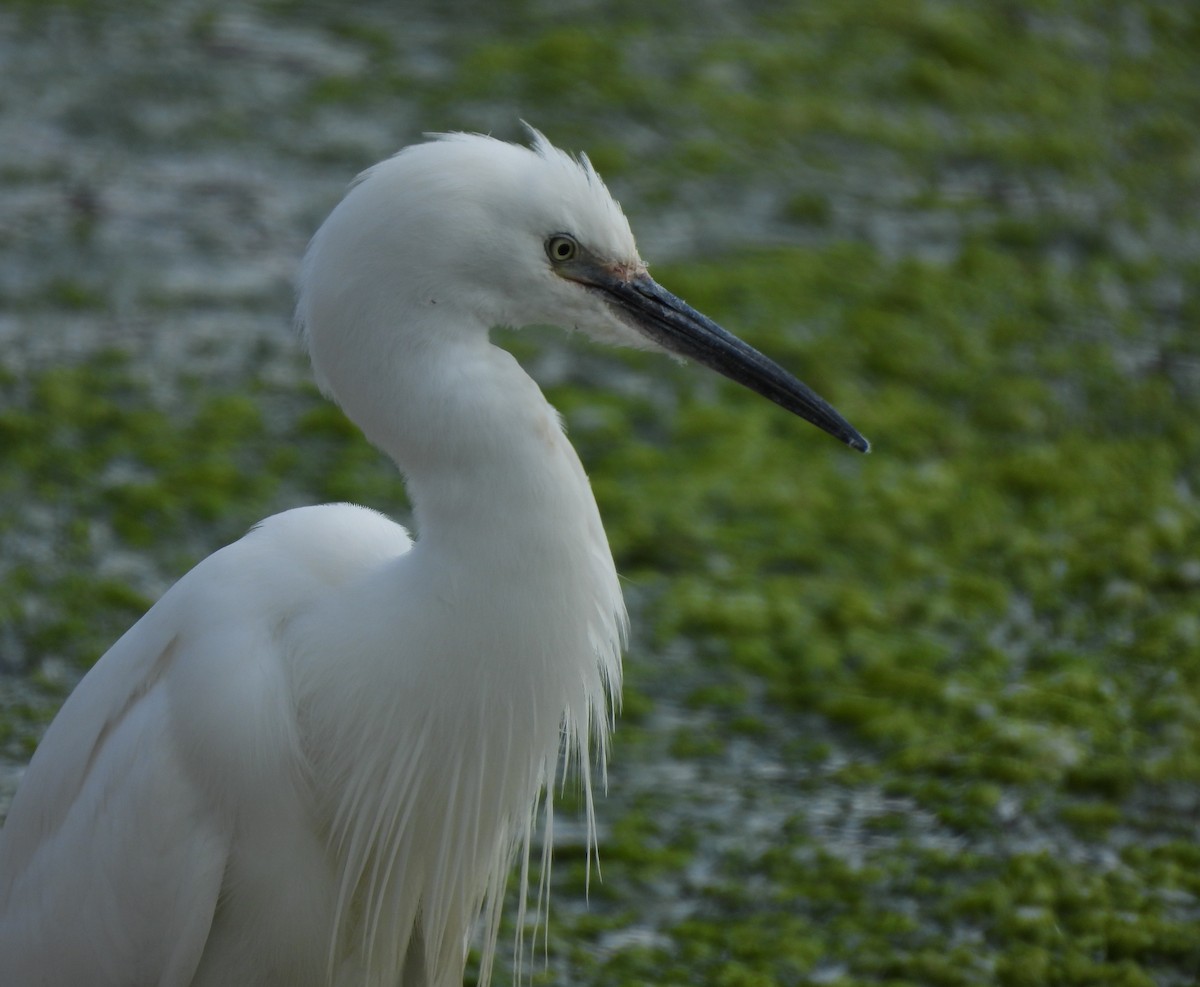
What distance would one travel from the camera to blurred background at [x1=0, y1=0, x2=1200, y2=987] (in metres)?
2.78

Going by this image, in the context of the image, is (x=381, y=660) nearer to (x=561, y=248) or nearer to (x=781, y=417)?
(x=561, y=248)

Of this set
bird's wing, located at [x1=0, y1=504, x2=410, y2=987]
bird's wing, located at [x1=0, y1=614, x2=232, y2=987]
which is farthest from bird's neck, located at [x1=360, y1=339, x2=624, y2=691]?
bird's wing, located at [x1=0, y1=614, x2=232, y2=987]

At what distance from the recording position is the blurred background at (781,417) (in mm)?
2781

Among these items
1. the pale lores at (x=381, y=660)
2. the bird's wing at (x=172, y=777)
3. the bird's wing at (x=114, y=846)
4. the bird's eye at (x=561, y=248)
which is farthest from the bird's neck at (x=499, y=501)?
the bird's wing at (x=114, y=846)

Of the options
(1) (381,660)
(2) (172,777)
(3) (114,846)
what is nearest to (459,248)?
(1) (381,660)

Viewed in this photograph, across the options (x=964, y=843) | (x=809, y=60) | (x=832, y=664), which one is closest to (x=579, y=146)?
(x=809, y=60)

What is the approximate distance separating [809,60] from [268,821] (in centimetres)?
413

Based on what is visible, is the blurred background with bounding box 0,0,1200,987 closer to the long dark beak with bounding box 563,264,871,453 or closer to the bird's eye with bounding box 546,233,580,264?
the long dark beak with bounding box 563,264,871,453

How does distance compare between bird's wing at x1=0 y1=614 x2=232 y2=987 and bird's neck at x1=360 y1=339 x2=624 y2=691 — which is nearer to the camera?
bird's neck at x1=360 y1=339 x2=624 y2=691

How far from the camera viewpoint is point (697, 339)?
72.4 inches

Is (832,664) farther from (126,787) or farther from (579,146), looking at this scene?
(579,146)

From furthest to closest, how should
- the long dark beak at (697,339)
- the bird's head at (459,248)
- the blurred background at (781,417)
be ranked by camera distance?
the blurred background at (781,417) < the long dark beak at (697,339) < the bird's head at (459,248)

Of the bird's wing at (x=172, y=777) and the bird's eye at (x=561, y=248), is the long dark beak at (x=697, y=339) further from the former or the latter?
the bird's wing at (x=172, y=777)

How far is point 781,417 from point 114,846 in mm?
2488
